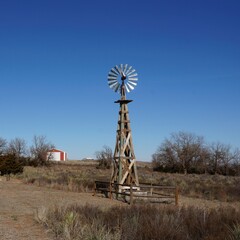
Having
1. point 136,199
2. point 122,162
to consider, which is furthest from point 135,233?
point 122,162

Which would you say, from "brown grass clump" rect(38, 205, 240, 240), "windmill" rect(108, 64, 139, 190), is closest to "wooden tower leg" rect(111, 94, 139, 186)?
"windmill" rect(108, 64, 139, 190)

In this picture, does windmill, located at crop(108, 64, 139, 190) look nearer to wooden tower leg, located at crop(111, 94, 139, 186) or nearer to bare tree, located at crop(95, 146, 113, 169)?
wooden tower leg, located at crop(111, 94, 139, 186)

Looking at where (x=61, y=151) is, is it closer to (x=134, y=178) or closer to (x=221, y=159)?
(x=221, y=159)

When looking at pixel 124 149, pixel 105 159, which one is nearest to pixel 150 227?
pixel 124 149

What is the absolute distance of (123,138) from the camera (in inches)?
796

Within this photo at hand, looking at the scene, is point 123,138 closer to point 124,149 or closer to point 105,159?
point 124,149

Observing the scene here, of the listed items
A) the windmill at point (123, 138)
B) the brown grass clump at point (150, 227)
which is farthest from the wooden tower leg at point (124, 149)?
the brown grass clump at point (150, 227)

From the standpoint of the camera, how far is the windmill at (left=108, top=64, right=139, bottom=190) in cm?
2017

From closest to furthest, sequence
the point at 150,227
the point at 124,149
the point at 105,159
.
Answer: the point at 150,227
the point at 124,149
the point at 105,159

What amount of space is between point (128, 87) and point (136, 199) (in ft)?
19.7

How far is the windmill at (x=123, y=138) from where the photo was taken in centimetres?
2017

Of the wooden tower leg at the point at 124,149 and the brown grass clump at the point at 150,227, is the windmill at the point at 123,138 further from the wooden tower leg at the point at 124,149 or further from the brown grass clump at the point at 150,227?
the brown grass clump at the point at 150,227

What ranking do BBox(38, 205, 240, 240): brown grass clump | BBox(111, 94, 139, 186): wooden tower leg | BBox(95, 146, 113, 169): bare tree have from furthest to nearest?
BBox(95, 146, 113, 169): bare tree
BBox(111, 94, 139, 186): wooden tower leg
BBox(38, 205, 240, 240): brown grass clump

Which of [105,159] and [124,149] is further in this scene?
[105,159]
